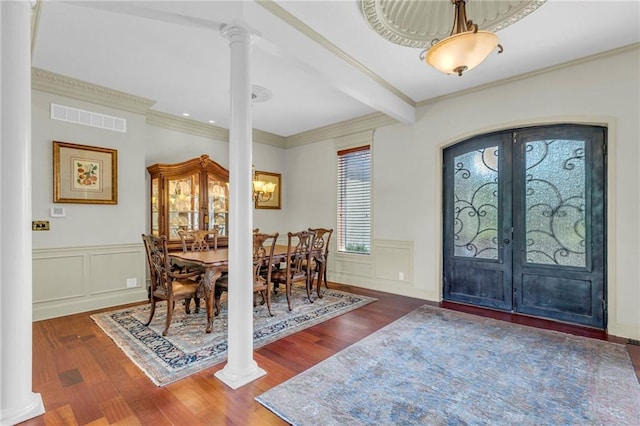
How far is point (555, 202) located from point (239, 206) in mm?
3566

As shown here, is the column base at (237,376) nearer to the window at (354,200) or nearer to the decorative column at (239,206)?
the decorative column at (239,206)

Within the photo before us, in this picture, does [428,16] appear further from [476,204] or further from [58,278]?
[58,278]

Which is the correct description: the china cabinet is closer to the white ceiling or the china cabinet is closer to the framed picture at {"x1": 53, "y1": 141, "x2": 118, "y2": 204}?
the framed picture at {"x1": 53, "y1": 141, "x2": 118, "y2": 204}

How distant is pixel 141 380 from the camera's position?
230 cm

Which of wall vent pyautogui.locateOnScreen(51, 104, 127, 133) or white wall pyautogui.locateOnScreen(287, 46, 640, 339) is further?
wall vent pyautogui.locateOnScreen(51, 104, 127, 133)

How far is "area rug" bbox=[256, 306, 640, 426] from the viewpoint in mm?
1912

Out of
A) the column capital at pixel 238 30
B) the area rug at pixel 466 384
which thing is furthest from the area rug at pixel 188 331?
the column capital at pixel 238 30

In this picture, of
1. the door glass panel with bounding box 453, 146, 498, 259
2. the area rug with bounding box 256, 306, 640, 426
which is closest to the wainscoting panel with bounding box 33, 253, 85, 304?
the area rug with bounding box 256, 306, 640, 426

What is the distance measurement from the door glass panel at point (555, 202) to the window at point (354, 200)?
7.64 feet

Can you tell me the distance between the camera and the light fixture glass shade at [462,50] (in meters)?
2.09

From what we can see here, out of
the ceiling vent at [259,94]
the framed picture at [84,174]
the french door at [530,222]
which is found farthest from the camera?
the ceiling vent at [259,94]

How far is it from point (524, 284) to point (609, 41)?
8.76 ft

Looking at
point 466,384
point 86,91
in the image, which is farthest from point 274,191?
point 466,384

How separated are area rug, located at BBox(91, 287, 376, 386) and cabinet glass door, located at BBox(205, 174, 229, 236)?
1398mm
